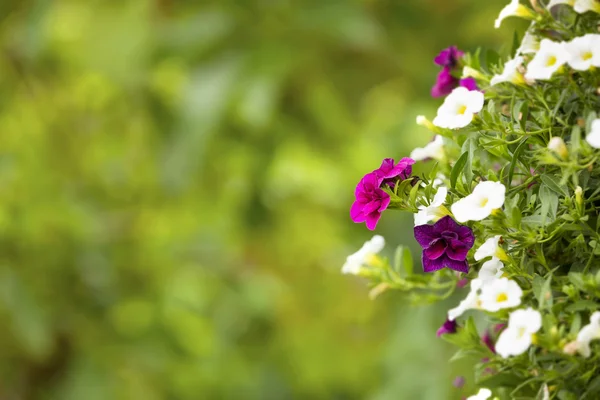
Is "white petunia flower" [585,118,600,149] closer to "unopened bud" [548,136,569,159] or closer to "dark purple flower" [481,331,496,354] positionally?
"unopened bud" [548,136,569,159]

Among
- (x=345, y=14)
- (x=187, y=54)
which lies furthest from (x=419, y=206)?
(x=187, y=54)

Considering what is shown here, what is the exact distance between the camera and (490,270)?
1.61ft

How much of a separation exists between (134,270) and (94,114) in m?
0.34

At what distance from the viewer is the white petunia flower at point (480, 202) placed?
17.5 inches

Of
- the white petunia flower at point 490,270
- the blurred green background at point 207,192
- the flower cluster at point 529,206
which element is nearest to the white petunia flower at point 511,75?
the flower cluster at point 529,206

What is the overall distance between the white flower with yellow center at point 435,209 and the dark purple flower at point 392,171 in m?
0.02

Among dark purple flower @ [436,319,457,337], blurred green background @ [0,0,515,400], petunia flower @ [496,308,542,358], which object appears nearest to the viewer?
petunia flower @ [496,308,542,358]

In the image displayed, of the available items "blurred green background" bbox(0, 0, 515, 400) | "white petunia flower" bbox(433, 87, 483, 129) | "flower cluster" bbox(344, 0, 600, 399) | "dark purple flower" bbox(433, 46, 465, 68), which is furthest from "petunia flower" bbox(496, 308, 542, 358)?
"blurred green background" bbox(0, 0, 515, 400)

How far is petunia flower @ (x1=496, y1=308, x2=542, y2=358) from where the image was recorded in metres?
0.43

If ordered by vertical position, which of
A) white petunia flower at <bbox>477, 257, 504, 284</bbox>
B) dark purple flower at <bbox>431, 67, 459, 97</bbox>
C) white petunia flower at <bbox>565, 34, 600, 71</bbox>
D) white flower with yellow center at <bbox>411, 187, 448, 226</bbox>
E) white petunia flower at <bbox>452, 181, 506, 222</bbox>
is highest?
dark purple flower at <bbox>431, 67, 459, 97</bbox>

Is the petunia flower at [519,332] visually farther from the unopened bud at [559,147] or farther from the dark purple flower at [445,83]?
the dark purple flower at [445,83]

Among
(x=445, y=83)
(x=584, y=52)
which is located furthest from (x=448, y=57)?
(x=584, y=52)

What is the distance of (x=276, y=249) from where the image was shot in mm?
1896

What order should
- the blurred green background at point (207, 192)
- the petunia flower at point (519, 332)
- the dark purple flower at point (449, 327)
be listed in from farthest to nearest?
1. the blurred green background at point (207, 192)
2. the dark purple flower at point (449, 327)
3. the petunia flower at point (519, 332)
